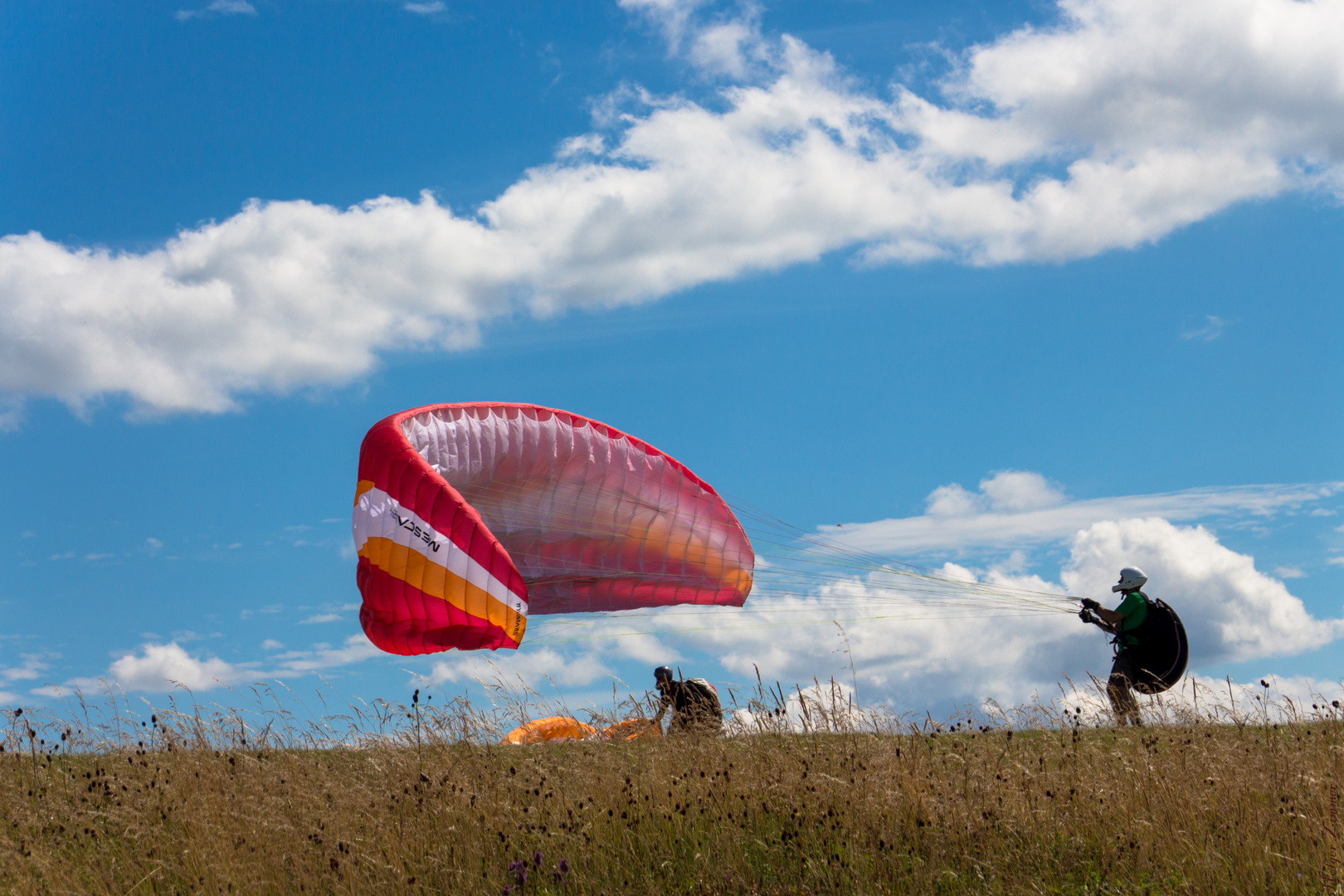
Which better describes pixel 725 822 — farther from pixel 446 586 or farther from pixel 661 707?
pixel 446 586

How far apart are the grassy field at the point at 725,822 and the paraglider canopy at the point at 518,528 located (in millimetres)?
5582

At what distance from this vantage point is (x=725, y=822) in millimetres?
6219

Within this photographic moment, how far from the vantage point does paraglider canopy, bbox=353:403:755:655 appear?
44.9 feet

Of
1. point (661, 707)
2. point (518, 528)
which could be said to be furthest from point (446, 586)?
point (661, 707)


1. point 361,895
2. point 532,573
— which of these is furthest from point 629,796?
point 532,573

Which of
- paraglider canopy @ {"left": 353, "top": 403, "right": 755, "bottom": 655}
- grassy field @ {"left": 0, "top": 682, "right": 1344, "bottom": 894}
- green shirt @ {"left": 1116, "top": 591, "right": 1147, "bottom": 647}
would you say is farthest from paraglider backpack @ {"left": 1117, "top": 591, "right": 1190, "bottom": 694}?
paraglider canopy @ {"left": 353, "top": 403, "right": 755, "bottom": 655}

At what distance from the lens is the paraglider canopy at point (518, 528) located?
1367 cm

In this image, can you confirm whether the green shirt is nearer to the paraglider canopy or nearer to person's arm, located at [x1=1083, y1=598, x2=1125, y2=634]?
person's arm, located at [x1=1083, y1=598, x2=1125, y2=634]

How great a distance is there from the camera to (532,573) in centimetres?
1759

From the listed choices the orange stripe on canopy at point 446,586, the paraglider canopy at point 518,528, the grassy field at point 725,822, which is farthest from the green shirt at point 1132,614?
the orange stripe on canopy at point 446,586

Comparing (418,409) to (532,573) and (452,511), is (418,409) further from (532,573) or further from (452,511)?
(532,573)

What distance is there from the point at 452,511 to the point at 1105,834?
30.9ft

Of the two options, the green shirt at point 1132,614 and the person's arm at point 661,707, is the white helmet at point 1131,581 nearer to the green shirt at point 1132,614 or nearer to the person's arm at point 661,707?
the green shirt at point 1132,614

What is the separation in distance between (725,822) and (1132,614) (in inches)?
349
